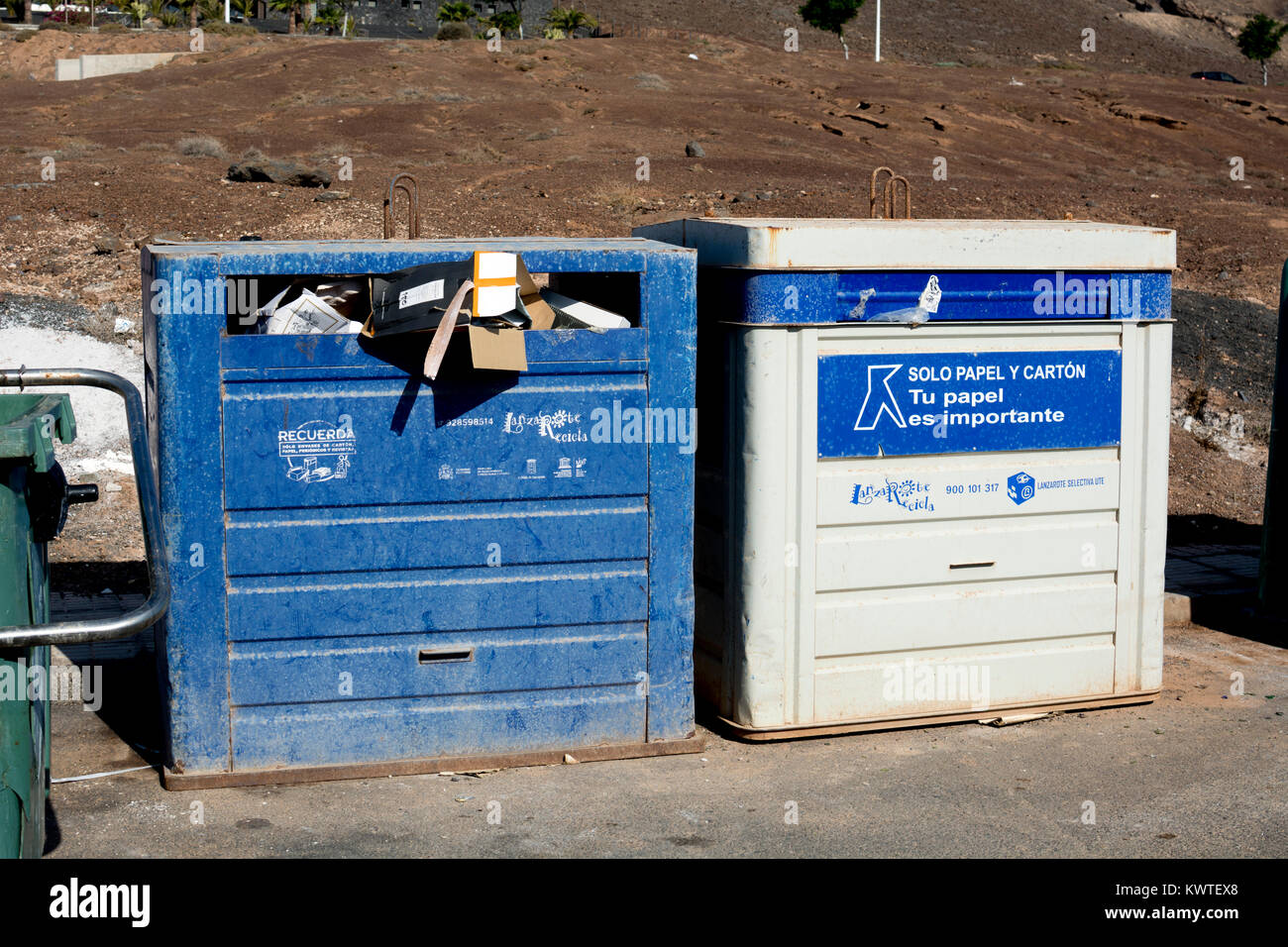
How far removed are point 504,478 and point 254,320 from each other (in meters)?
1.03

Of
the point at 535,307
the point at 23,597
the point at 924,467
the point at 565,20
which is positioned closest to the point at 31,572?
the point at 23,597

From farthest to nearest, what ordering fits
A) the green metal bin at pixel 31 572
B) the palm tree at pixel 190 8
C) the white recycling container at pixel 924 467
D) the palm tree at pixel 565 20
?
1. the palm tree at pixel 565 20
2. the palm tree at pixel 190 8
3. the white recycling container at pixel 924 467
4. the green metal bin at pixel 31 572

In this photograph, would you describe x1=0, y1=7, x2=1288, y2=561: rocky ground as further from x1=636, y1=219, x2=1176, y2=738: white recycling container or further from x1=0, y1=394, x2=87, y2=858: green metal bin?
x1=0, y1=394, x2=87, y2=858: green metal bin

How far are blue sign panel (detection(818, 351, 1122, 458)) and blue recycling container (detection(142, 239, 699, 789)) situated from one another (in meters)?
0.58

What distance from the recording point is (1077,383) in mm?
4902

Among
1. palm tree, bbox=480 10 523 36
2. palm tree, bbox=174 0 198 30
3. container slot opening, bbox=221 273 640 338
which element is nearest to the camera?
container slot opening, bbox=221 273 640 338

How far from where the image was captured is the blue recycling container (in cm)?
418

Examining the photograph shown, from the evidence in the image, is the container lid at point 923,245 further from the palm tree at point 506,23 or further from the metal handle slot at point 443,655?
the palm tree at point 506,23

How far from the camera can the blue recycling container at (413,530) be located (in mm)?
4184

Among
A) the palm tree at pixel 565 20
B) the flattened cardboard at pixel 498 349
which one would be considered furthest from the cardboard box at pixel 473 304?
the palm tree at pixel 565 20

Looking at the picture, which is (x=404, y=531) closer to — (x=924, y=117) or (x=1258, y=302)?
(x=1258, y=302)

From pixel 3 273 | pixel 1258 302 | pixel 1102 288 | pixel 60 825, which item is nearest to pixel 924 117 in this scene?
pixel 1258 302

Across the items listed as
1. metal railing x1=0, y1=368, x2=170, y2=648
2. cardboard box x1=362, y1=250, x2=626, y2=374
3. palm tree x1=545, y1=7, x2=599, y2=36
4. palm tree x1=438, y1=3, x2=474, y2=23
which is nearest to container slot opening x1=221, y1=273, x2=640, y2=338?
cardboard box x1=362, y1=250, x2=626, y2=374

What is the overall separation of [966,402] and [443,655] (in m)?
2.00
